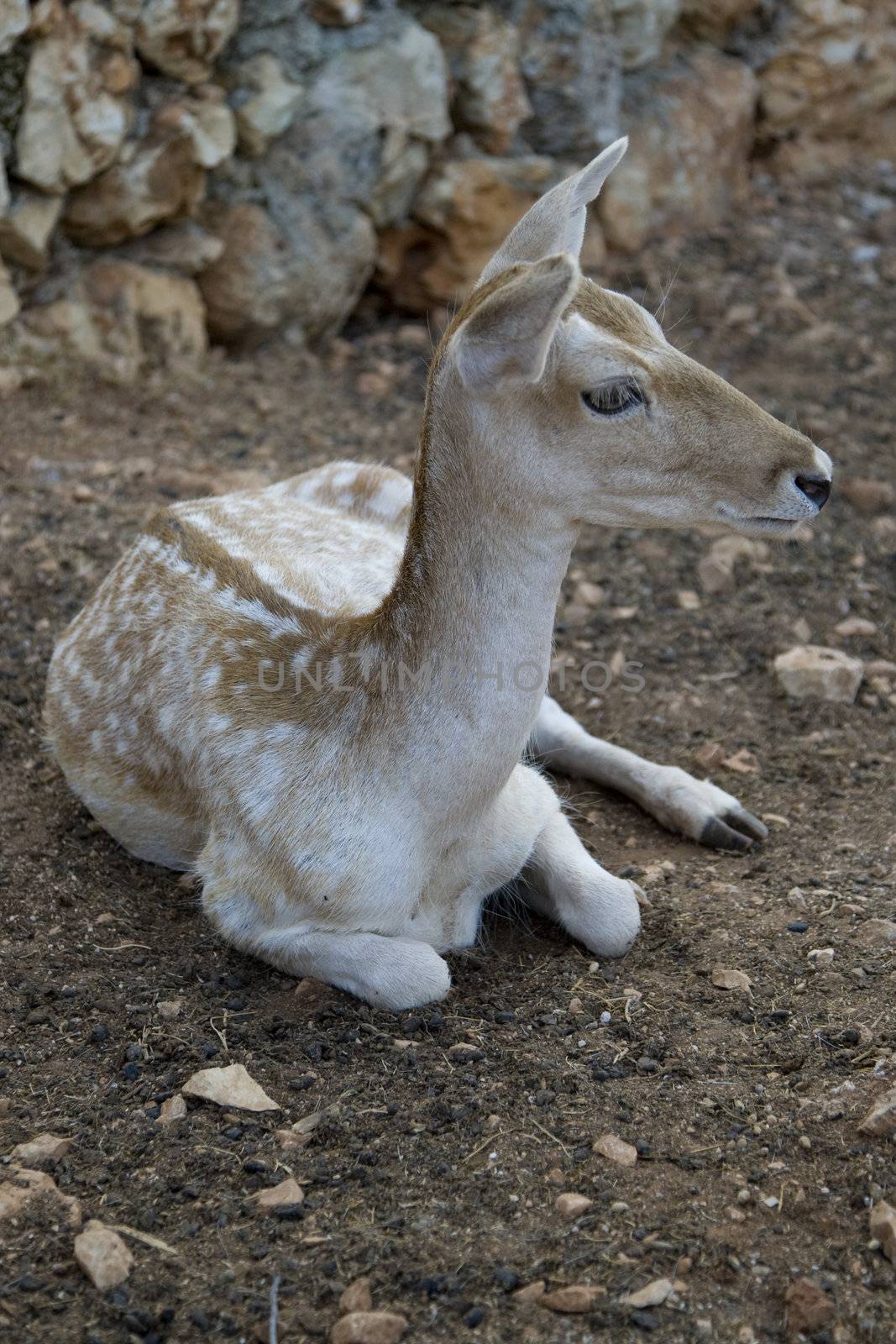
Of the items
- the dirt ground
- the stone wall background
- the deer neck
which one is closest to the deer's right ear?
the deer neck

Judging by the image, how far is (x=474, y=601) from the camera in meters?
3.64

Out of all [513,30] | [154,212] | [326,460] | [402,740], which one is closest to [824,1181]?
[402,740]

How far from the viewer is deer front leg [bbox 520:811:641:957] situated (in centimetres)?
411

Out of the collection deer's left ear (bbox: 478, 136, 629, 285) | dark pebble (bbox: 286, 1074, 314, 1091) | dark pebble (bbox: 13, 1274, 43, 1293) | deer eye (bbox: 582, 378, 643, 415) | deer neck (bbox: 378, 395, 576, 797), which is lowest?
dark pebble (bbox: 286, 1074, 314, 1091)

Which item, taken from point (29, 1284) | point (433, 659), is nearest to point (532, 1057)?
point (433, 659)

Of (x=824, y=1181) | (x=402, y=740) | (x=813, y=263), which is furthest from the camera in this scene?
(x=813, y=263)

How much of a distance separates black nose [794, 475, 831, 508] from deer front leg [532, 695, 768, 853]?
1323 millimetres

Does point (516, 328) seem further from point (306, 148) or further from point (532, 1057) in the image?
point (306, 148)

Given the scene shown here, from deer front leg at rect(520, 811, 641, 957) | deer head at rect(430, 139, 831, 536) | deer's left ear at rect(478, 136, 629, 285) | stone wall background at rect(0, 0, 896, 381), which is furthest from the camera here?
stone wall background at rect(0, 0, 896, 381)

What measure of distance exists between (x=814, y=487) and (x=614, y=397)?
521 mm

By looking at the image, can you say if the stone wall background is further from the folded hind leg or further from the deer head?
the folded hind leg

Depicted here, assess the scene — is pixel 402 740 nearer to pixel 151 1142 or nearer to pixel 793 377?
pixel 151 1142

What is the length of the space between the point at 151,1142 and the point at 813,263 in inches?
325

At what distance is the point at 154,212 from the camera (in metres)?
7.62
